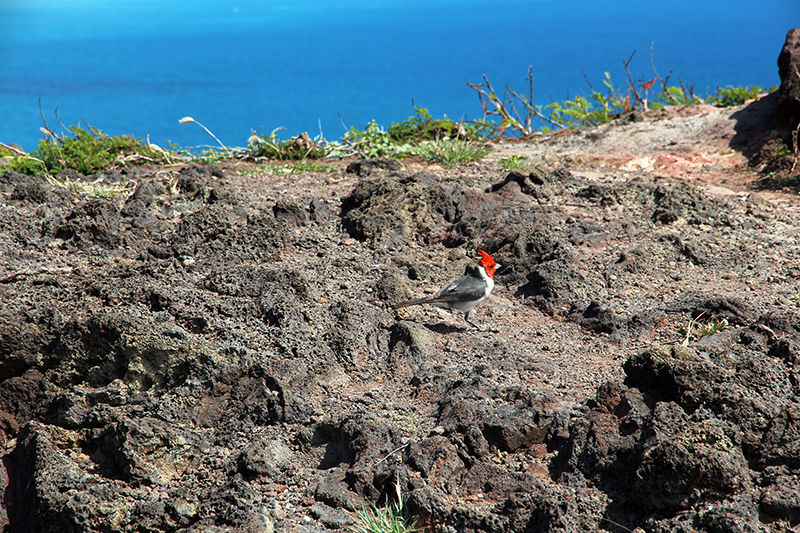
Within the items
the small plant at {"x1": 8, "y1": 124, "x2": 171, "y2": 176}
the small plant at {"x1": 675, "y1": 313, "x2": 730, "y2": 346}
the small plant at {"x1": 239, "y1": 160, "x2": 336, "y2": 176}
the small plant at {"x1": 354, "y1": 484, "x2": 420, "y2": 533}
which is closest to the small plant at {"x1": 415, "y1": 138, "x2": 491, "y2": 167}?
the small plant at {"x1": 239, "y1": 160, "x2": 336, "y2": 176}

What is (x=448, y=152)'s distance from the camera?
714 cm

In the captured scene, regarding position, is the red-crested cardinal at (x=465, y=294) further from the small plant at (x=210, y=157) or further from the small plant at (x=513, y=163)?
the small plant at (x=210, y=157)

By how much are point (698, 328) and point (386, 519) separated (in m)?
2.11

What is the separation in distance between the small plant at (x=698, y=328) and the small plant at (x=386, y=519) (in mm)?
1791

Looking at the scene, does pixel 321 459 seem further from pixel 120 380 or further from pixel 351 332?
pixel 120 380

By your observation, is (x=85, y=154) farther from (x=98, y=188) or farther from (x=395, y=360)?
(x=395, y=360)

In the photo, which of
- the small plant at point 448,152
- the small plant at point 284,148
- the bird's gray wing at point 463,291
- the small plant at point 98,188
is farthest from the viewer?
the small plant at point 284,148

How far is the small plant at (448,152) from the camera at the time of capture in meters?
7.09

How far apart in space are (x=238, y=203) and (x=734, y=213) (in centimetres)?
406

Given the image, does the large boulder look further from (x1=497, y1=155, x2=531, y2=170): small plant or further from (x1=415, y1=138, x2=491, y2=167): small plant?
(x1=415, y1=138, x2=491, y2=167): small plant

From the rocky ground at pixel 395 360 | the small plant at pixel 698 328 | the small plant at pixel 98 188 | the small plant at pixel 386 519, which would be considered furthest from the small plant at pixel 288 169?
the small plant at pixel 386 519

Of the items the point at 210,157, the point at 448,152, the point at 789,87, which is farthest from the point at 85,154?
the point at 789,87

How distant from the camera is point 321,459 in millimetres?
3006

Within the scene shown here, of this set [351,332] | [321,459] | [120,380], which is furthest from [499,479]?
[120,380]
